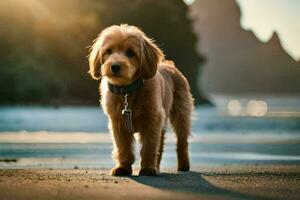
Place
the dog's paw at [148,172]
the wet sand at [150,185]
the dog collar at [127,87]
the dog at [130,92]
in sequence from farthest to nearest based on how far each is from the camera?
1. the dog's paw at [148,172]
2. the dog collar at [127,87]
3. the dog at [130,92]
4. the wet sand at [150,185]

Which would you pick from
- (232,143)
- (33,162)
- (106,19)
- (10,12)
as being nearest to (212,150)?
(232,143)

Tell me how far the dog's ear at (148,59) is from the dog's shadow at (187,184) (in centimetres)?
122

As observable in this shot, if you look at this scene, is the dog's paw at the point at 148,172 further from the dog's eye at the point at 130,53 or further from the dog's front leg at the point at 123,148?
the dog's eye at the point at 130,53

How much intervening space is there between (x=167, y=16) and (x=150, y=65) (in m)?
72.7

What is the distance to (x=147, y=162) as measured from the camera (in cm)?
983

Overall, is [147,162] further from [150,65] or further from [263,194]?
[263,194]

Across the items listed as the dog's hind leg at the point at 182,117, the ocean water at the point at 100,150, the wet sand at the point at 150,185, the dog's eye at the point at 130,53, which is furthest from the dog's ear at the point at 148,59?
the ocean water at the point at 100,150

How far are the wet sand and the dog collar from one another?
3.26 ft

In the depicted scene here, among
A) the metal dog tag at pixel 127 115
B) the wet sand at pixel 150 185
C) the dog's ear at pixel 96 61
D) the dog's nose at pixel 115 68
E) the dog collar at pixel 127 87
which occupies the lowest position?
the wet sand at pixel 150 185

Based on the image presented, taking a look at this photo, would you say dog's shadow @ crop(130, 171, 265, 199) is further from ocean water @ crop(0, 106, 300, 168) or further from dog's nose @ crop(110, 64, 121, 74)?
ocean water @ crop(0, 106, 300, 168)

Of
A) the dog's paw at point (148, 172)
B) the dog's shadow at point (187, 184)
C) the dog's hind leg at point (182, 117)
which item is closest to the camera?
the dog's shadow at point (187, 184)

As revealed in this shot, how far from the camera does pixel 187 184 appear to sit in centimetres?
Answer: 869

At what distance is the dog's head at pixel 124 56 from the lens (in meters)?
9.19

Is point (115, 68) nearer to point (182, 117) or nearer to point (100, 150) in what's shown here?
point (182, 117)
